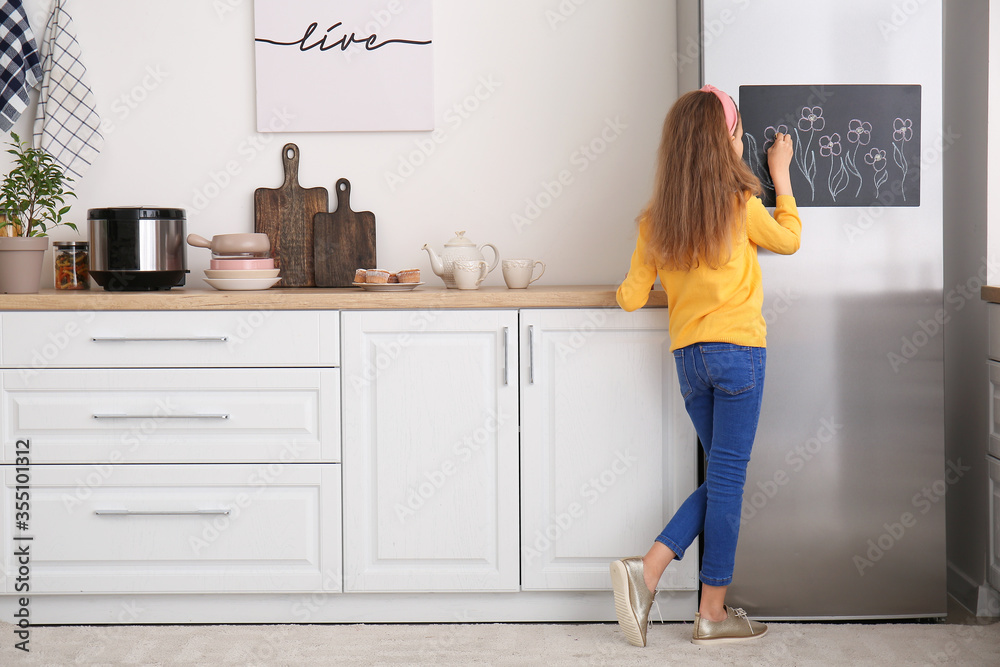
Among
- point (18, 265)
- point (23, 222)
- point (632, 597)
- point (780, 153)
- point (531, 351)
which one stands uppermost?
point (780, 153)

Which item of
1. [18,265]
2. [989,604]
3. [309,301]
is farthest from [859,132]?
[18,265]

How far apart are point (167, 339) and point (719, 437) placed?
4.35 ft

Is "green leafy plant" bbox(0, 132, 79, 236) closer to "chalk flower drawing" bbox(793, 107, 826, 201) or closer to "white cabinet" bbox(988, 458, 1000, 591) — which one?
"chalk flower drawing" bbox(793, 107, 826, 201)

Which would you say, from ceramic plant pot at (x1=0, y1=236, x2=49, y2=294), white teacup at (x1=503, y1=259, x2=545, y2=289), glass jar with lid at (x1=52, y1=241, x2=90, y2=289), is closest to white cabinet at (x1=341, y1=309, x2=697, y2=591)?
white teacup at (x1=503, y1=259, x2=545, y2=289)

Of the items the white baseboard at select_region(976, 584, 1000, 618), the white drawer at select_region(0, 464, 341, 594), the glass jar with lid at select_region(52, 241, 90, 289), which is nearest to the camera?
the white drawer at select_region(0, 464, 341, 594)

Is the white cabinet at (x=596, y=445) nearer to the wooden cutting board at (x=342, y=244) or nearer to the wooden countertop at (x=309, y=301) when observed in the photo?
the wooden countertop at (x=309, y=301)

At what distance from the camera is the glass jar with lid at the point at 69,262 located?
2.25 m

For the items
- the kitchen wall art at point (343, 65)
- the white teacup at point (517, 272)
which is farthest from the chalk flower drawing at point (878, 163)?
the kitchen wall art at point (343, 65)

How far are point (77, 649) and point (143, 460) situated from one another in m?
0.45

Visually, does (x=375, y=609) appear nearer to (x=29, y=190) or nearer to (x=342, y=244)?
(x=342, y=244)

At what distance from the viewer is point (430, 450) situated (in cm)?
191

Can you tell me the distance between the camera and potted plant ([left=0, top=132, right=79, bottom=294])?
196 cm

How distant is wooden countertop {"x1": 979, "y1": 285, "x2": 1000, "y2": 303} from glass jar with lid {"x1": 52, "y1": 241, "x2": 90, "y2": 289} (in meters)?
A: 2.40

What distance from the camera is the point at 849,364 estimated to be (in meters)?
1.91
